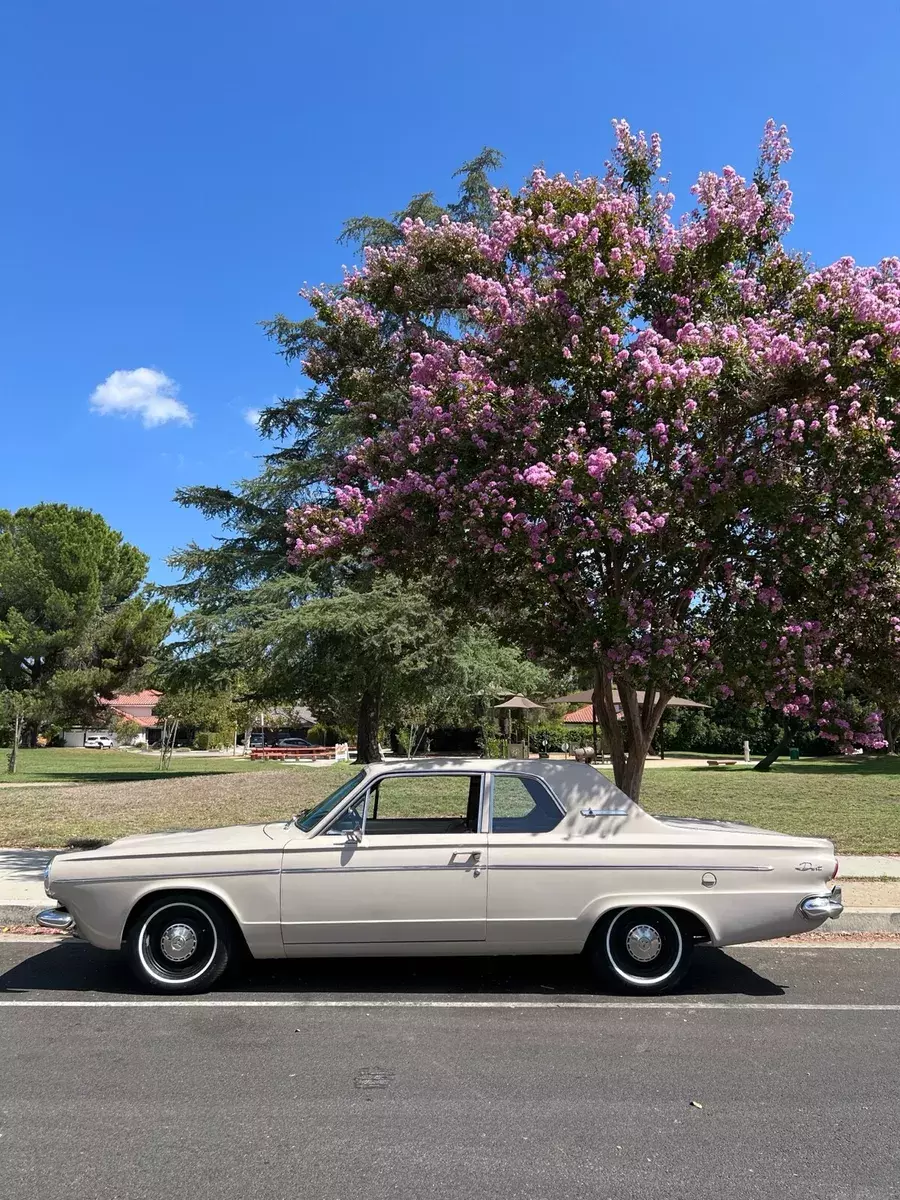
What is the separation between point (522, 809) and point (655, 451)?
3786mm

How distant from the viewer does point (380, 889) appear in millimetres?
5773

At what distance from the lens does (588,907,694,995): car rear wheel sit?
19.6 ft

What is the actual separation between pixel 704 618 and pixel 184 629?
2077cm

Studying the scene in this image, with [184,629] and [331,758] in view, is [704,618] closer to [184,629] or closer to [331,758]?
[184,629]

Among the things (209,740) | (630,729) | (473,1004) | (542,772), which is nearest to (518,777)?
(542,772)

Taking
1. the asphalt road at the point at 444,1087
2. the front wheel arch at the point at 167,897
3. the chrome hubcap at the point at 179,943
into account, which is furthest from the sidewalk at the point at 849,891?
the chrome hubcap at the point at 179,943

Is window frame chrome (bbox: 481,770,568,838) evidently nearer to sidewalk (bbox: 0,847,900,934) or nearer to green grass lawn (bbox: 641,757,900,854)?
sidewalk (bbox: 0,847,900,934)

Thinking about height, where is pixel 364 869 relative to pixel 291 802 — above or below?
above

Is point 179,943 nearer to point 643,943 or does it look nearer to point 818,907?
point 643,943

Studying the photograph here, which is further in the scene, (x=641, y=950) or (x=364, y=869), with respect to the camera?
(x=641, y=950)

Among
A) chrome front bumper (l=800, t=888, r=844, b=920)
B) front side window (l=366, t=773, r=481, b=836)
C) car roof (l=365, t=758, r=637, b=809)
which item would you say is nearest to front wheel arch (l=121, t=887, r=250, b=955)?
front side window (l=366, t=773, r=481, b=836)

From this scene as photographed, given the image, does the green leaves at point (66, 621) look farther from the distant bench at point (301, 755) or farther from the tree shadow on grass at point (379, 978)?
the tree shadow on grass at point (379, 978)

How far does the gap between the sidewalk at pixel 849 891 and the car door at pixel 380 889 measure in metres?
3.26

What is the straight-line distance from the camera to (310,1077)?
14.8 ft
